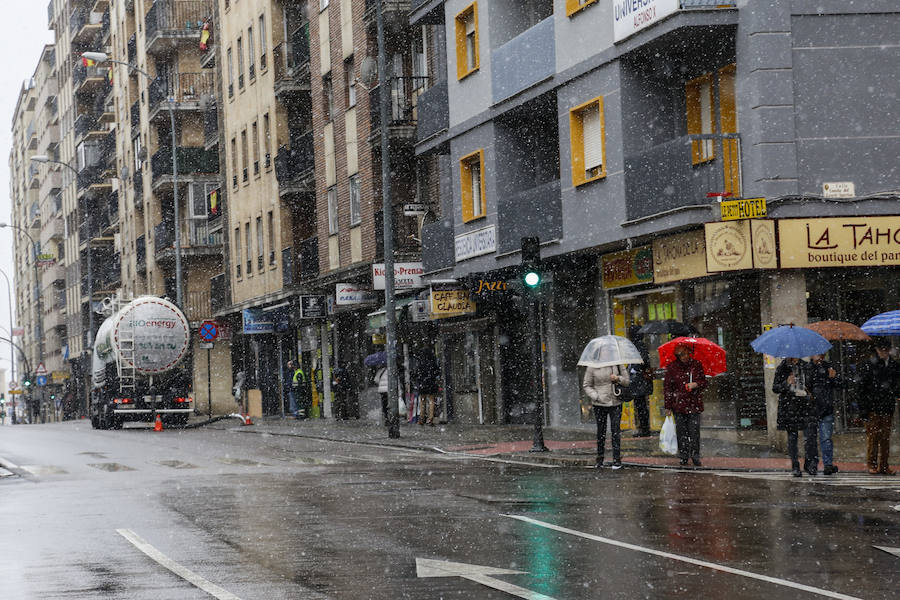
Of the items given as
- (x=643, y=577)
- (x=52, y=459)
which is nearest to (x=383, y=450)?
(x=52, y=459)

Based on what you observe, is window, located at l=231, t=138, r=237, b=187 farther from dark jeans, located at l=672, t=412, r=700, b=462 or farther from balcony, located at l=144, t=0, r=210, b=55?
dark jeans, located at l=672, t=412, r=700, b=462

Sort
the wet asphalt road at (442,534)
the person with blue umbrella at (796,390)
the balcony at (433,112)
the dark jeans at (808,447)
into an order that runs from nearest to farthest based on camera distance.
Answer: the wet asphalt road at (442,534)
the dark jeans at (808,447)
the person with blue umbrella at (796,390)
the balcony at (433,112)

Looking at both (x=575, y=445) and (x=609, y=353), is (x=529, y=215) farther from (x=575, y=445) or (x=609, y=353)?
(x=609, y=353)

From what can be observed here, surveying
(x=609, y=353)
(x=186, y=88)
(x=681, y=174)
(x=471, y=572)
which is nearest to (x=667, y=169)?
(x=681, y=174)

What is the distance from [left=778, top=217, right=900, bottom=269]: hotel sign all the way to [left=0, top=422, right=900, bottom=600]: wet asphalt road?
5.49 m

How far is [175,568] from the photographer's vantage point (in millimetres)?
10109

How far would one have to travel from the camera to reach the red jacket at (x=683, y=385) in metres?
19.3

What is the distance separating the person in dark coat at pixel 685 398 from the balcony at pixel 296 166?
2687 cm

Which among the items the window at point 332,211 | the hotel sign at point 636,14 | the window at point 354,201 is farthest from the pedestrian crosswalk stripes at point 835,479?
the window at point 332,211

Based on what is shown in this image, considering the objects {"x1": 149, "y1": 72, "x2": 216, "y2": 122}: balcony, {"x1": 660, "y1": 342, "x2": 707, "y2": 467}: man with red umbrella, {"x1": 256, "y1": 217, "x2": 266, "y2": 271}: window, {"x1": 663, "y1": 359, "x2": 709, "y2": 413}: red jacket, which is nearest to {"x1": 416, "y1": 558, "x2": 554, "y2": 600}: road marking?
{"x1": 660, "y1": 342, "x2": 707, "y2": 467}: man with red umbrella

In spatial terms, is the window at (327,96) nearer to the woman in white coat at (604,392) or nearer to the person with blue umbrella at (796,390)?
the woman in white coat at (604,392)

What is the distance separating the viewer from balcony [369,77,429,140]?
37219 mm

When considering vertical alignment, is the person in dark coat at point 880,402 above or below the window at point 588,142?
below

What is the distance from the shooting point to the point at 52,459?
81.4 feet
